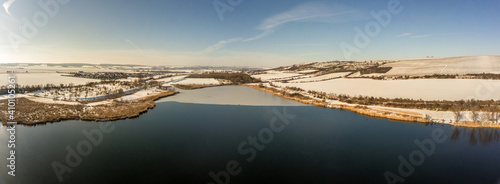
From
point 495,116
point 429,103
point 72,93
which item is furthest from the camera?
point 72,93

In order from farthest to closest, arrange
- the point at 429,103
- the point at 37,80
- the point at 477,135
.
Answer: the point at 37,80 < the point at 429,103 < the point at 477,135

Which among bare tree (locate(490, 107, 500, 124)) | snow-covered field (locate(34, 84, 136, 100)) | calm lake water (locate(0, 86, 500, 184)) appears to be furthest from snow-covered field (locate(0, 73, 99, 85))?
bare tree (locate(490, 107, 500, 124))

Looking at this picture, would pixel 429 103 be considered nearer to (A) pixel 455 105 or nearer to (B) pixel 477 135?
(A) pixel 455 105

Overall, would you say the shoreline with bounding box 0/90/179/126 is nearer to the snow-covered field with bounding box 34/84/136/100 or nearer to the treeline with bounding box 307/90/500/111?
the snow-covered field with bounding box 34/84/136/100

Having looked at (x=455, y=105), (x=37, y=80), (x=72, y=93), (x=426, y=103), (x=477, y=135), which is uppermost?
(x=455, y=105)

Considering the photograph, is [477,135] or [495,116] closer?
[477,135]

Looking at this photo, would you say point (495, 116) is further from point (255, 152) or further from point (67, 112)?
point (67, 112)

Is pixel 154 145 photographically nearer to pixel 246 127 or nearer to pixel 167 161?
pixel 167 161

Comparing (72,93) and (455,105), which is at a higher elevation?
(455,105)

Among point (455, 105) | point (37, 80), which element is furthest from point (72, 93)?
point (455, 105)
